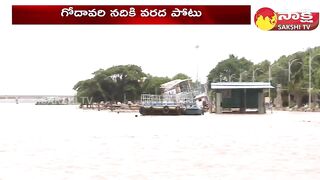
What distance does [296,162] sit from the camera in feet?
49.4

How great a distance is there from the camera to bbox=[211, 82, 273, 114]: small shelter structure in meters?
70.7

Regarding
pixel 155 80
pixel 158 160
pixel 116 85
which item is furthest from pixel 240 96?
pixel 155 80

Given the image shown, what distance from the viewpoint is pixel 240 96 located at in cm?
7225

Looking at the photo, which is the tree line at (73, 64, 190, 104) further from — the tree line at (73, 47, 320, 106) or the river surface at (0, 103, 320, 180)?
the river surface at (0, 103, 320, 180)

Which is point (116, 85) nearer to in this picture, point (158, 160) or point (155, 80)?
point (155, 80)

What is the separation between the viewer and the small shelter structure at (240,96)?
2783 inches

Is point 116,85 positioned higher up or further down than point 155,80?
further down

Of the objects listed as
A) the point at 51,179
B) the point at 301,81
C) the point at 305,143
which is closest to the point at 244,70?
the point at 301,81

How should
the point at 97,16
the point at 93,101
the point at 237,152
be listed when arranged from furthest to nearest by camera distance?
1. the point at 93,101
2. the point at 97,16
3. the point at 237,152

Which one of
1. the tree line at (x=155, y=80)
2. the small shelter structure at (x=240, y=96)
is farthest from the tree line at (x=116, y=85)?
the small shelter structure at (x=240, y=96)

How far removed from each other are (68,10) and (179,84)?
79435mm

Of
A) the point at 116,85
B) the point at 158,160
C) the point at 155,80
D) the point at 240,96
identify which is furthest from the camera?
the point at 155,80

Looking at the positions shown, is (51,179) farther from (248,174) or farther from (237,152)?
(237,152)

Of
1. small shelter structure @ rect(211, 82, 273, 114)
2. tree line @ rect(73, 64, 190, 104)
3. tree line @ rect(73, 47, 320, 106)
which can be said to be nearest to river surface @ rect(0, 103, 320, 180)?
small shelter structure @ rect(211, 82, 273, 114)
